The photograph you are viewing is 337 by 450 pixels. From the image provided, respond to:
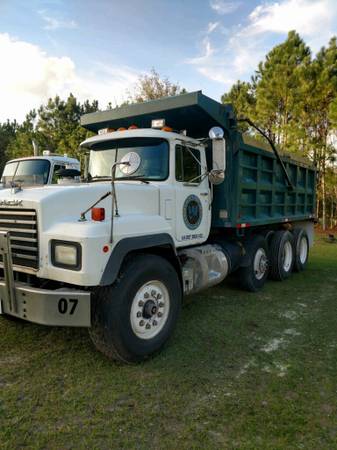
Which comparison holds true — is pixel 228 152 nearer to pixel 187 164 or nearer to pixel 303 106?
pixel 187 164

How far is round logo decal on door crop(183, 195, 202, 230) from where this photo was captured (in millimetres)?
4461

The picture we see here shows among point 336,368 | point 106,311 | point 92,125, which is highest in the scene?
point 92,125

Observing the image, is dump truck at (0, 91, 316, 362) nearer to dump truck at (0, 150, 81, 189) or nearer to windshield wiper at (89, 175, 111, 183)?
windshield wiper at (89, 175, 111, 183)

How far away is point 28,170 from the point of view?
848cm

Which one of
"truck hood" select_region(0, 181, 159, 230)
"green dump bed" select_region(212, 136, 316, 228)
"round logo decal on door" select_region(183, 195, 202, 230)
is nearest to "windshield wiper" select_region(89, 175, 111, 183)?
"truck hood" select_region(0, 181, 159, 230)

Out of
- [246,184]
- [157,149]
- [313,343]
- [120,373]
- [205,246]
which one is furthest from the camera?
[246,184]

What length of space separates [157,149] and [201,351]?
247cm

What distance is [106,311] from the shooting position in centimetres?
308

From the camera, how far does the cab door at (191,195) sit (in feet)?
14.3

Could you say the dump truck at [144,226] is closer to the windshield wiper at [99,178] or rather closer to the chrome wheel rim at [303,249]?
the windshield wiper at [99,178]

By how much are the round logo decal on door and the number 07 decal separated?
1999mm

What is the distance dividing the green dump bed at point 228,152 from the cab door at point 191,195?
18.6 inches

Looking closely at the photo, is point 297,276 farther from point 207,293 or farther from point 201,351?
point 201,351

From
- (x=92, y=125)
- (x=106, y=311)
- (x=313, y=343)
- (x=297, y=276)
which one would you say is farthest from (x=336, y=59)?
(x=106, y=311)
